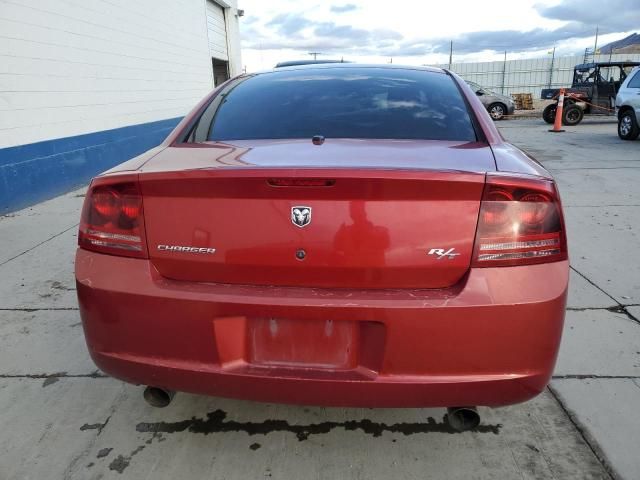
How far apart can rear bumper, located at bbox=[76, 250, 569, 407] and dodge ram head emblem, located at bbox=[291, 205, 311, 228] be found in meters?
→ 0.23

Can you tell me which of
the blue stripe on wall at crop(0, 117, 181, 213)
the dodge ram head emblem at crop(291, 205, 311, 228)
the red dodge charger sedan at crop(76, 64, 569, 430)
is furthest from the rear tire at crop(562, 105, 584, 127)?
the dodge ram head emblem at crop(291, 205, 311, 228)

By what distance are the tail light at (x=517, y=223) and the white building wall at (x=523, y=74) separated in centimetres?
2912

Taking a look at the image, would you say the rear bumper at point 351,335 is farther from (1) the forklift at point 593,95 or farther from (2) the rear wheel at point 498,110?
(2) the rear wheel at point 498,110

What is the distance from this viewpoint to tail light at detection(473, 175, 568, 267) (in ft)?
5.50

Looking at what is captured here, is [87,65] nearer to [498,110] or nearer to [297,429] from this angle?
[297,429]

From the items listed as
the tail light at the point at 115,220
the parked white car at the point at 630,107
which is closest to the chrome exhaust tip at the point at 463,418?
the tail light at the point at 115,220

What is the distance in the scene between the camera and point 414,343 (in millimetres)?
1668

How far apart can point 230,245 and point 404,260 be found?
0.60 meters

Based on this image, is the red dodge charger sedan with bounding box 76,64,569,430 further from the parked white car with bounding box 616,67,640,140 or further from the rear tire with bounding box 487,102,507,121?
A: the rear tire with bounding box 487,102,507,121

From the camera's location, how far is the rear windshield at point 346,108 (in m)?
2.34

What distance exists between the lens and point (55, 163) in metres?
7.07

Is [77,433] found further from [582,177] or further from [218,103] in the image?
[582,177]

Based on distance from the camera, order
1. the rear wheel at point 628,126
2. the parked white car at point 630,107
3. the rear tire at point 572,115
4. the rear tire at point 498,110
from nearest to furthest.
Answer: the parked white car at point 630,107 < the rear wheel at point 628,126 < the rear tire at point 572,115 < the rear tire at point 498,110

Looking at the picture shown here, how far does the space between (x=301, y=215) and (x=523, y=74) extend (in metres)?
31.0
